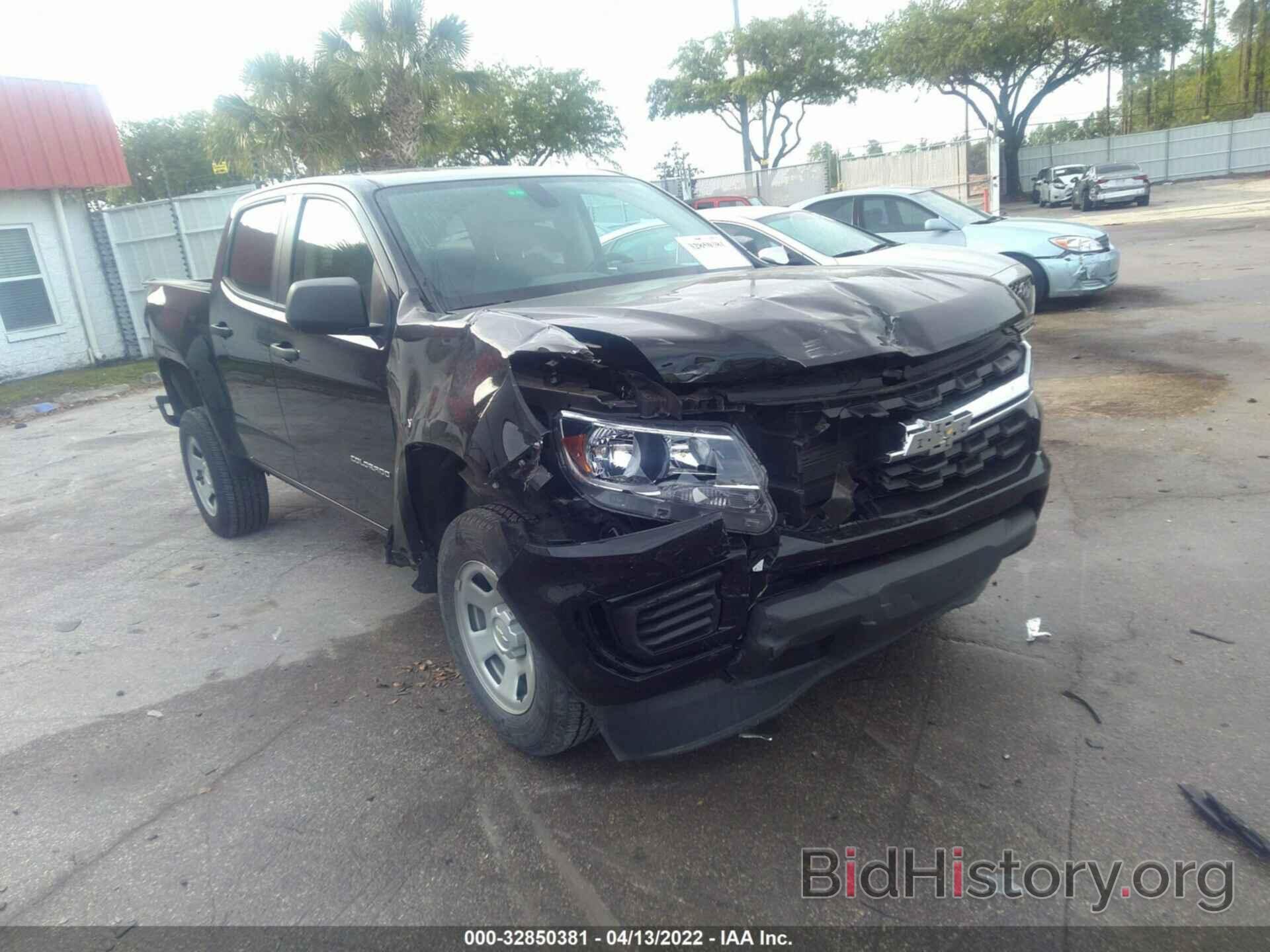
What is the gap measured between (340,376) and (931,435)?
2.30 metres

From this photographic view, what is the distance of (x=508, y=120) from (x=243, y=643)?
35456 millimetres

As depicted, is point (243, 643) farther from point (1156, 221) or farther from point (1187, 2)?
point (1187, 2)

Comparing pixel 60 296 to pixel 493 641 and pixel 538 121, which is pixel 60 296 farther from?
pixel 538 121

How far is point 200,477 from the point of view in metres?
5.92

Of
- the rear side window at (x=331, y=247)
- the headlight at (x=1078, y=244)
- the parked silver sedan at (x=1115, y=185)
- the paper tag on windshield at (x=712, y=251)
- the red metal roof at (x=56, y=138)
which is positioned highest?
the red metal roof at (x=56, y=138)

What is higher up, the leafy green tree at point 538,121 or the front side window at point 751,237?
the leafy green tree at point 538,121

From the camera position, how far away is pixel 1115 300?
11211mm

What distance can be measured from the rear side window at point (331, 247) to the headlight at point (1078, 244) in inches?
344

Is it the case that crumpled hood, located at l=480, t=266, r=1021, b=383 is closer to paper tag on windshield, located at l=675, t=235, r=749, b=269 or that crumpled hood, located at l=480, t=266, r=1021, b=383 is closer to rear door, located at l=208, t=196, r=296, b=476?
paper tag on windshield, located at l=675, t=235, r=749, b=269

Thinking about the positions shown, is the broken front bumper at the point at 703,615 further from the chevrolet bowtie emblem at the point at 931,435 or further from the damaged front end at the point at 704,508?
the chevrolet bowtie emblem at the point at 931,435

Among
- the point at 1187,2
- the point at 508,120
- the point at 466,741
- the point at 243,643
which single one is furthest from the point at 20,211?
the point at 1187,2

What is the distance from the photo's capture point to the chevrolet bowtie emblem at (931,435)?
273 centimetres

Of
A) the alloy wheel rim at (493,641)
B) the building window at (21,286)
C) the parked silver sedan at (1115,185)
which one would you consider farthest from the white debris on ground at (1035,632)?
the parked silver sedan at (1115,185)
